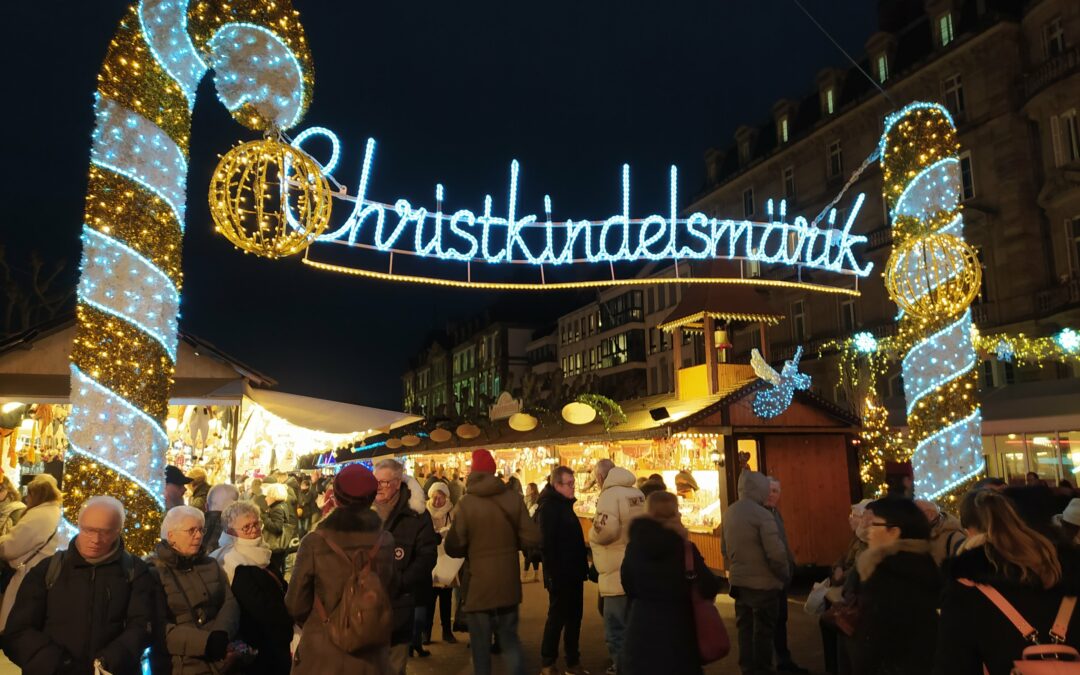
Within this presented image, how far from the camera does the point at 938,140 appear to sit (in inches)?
294

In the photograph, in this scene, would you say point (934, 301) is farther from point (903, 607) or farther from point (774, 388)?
point (774, 388)

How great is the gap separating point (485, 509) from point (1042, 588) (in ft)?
12.0

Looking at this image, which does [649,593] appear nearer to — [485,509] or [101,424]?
[485,509]

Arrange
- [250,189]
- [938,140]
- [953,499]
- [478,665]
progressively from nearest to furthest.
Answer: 1. [478,665]
2. [250,189]
3. [953,499]
4. [938,140]

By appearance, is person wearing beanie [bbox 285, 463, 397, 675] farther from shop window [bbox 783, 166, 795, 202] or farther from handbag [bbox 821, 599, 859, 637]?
shop window [bbox 783, 166, 795, 202]

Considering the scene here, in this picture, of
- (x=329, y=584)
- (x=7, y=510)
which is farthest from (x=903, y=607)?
(x=7, y=510)

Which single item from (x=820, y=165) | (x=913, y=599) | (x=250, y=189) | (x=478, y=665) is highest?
(x=820, y=165)

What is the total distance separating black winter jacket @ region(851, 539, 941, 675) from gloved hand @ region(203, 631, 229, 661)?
118 inches

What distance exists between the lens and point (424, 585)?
513cm

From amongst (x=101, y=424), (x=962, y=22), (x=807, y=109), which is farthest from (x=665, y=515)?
(x=807, y=109)

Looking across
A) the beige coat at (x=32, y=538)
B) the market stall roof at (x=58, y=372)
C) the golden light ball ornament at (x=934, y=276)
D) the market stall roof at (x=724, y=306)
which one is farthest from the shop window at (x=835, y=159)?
the beige coat at (x=32, y=538)

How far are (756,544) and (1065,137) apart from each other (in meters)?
20.0

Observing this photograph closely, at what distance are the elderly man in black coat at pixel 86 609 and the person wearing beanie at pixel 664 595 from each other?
7.91 ft

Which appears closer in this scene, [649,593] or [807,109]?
[649,593]
